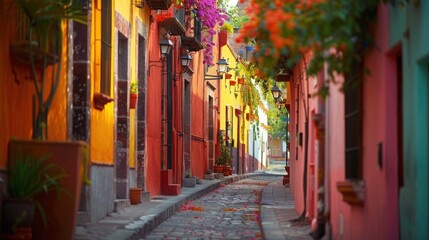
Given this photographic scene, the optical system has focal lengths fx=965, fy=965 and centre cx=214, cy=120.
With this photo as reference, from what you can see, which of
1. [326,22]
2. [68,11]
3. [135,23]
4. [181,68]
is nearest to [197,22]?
[181,68]

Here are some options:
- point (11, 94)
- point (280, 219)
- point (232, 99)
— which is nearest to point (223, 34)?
point (232, 99)

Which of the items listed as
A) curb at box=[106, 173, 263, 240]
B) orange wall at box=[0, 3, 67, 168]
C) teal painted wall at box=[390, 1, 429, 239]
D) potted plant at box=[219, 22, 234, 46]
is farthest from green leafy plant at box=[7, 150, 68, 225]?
potted plant at box=[219, 22, 234, 46]

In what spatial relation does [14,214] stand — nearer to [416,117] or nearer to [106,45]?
[416,117]

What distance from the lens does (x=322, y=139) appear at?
12.3 meters

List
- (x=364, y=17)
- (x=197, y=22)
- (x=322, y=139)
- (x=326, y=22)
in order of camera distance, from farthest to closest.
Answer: (x=197, y=22) < (x=322, y=139) < (x=364, y=17) < (x=326, y=22)

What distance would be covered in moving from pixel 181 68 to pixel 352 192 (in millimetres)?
16044

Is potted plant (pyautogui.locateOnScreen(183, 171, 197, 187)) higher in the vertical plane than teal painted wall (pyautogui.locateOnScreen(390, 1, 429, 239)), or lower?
lower

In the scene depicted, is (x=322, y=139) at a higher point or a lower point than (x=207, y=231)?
higher

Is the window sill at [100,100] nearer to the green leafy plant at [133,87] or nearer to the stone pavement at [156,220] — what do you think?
the stone pavement at [156,220]

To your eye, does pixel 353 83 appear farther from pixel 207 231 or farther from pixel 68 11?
pixel 207 231

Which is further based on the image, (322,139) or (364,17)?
(322,139)

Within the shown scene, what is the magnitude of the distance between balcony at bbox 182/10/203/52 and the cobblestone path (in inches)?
160

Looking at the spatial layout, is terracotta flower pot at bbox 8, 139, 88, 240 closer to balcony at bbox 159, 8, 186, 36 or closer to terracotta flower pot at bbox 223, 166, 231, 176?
balcony at bbox 159, 8, 186, 36

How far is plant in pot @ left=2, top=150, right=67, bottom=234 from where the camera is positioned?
9.12 metres
